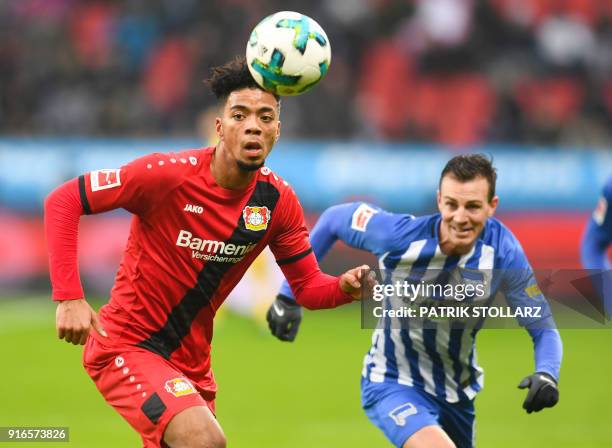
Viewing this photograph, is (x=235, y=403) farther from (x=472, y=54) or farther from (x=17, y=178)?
(x=472, y=54)

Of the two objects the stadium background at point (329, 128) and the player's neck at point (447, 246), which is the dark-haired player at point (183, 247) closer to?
the player's neck at point (447, 246)

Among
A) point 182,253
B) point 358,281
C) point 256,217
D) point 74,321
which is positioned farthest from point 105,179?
point 358,281

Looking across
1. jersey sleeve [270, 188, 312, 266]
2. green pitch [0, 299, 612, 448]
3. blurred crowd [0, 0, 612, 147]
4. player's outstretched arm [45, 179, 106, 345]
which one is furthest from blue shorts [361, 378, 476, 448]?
blurred crowd [0, 0, 612, 147]

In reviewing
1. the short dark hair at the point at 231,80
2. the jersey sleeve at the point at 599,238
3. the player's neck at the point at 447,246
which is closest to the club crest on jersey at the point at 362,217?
the player's neck at the point at 447,246

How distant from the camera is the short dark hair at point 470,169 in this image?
228 inches

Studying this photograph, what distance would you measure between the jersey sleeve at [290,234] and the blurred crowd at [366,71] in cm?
955

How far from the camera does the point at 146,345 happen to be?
5465 millimetres

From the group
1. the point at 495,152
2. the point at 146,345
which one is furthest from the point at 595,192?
the point at 146,345

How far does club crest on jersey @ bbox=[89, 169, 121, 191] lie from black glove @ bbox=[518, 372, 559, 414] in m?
2.14

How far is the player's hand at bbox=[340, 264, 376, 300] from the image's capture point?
5234 mm

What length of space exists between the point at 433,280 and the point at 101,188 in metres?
1.89

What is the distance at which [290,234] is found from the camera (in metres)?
5.79

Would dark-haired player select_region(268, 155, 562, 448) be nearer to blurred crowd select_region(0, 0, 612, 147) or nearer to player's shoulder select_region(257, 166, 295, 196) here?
player's shoulder select_region(257, 166, 295, 196)

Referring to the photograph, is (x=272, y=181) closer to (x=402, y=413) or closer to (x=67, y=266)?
(x=67, y=266)
